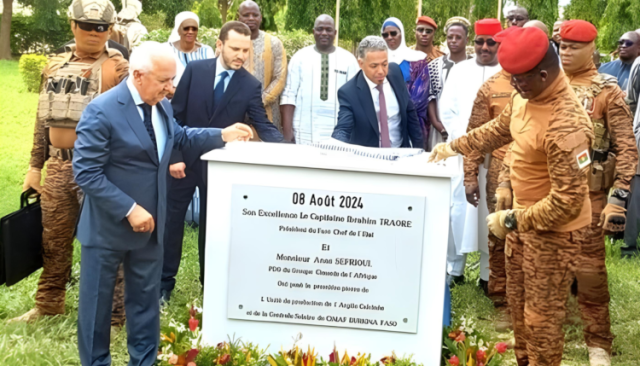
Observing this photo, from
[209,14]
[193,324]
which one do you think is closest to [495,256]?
→ [193,324]

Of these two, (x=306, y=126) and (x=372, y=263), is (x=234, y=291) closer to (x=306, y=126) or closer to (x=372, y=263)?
(x=372, y=263)

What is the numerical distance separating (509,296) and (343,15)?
16.0m

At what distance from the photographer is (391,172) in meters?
4.06

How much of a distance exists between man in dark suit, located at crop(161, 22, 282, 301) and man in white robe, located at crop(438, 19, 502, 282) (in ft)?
6.49

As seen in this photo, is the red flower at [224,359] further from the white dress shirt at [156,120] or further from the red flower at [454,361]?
the red flower at [454,361]

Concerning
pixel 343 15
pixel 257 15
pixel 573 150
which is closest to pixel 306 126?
pixel 257 15

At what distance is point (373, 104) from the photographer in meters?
5.86

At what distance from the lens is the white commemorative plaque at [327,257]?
412cm

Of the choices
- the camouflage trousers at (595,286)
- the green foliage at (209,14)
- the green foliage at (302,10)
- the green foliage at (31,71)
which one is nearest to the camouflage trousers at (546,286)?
the camouflage trousers at (595,286)

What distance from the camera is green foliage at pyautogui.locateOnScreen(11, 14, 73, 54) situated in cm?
1734

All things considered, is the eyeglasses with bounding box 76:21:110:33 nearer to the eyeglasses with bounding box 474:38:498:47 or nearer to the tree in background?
the eyeglasses with bounding box 474:38:498:47

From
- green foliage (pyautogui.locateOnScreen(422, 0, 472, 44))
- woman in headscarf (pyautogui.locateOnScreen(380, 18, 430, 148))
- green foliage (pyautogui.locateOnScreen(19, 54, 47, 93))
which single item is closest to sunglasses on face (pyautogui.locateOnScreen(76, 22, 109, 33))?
woman in headscarf (pyautogui.locateOnScreen(380, 18, 430, 148))

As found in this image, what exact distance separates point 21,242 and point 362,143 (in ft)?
8.55

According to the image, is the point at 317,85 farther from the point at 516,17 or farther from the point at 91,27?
the point at 91,27
